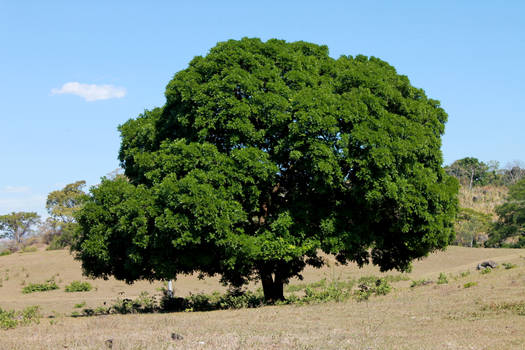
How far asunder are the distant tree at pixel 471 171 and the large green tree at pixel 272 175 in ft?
236

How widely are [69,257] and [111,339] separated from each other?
37.3m

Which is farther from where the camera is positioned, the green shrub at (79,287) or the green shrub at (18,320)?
the green shrub at (79,287)

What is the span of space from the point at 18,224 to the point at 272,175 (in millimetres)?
70507

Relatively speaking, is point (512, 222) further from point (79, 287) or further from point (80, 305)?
point (80, 305)

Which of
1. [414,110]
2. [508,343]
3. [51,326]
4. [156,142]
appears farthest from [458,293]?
[51,326]

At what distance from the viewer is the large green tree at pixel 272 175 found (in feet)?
52.7

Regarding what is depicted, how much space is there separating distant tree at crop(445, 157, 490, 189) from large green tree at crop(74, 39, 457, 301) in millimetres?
71975

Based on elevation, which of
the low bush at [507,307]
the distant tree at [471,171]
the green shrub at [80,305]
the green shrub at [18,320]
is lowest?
the green shrub at [80,305]

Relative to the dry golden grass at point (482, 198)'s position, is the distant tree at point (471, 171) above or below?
above

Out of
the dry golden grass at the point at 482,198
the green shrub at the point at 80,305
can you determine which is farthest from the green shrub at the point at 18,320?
the dry golden grass at the point at 482,198

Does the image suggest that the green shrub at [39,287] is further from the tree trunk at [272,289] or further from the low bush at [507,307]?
the low bush at [507,307]

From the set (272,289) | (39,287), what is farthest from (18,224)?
(272,289)

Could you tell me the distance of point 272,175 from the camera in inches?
665

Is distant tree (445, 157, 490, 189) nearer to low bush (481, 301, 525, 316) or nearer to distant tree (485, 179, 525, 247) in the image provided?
distant tree (485, 179, 525, 247)
